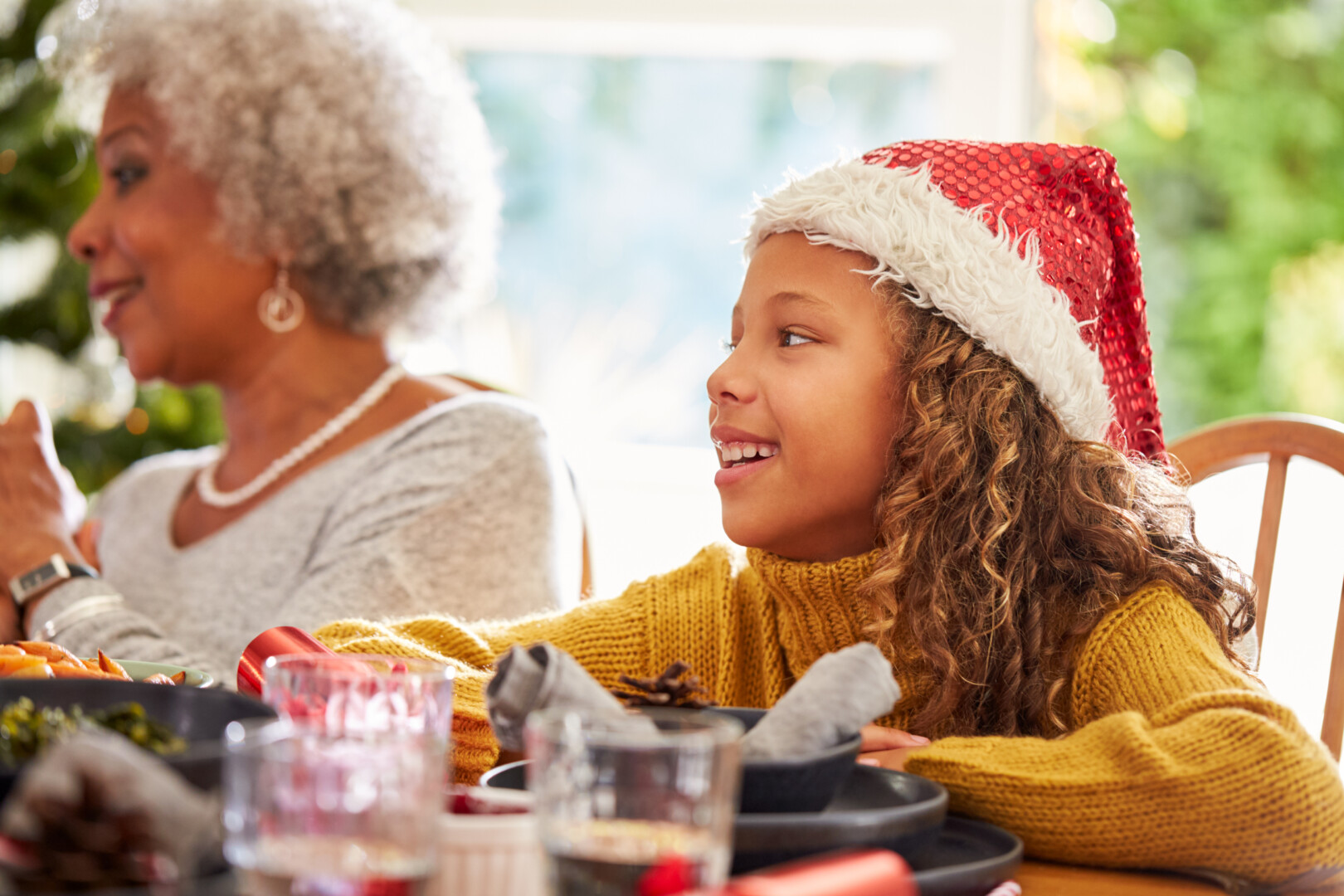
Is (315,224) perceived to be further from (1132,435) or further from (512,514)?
(1132,435)

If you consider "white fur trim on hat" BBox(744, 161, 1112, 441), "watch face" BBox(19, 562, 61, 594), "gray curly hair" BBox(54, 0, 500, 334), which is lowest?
"watch face" BBox(19, 562, 61, 594)

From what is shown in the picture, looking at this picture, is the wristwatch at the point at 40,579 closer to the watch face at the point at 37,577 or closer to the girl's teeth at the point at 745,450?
the watch face at the point at 37,577

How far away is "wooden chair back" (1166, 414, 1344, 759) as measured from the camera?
1.26 m

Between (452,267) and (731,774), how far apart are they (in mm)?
1551

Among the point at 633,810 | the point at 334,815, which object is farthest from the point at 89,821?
the point at 633,810

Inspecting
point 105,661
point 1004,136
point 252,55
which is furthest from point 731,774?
point 1004,136

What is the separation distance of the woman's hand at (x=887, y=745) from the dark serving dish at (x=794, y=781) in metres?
0.22

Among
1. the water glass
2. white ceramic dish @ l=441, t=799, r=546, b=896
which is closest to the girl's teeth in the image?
the water glass

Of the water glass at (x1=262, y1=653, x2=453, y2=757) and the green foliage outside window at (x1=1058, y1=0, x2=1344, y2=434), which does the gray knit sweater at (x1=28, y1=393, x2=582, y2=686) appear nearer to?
the water glass at (x1=262, y1=653, x2=453, y2=757)

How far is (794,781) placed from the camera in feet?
1.99

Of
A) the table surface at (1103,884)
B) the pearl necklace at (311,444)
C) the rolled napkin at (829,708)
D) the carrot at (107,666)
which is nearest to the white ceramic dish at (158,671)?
the carrot at (107,666)

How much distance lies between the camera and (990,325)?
3.62 ft

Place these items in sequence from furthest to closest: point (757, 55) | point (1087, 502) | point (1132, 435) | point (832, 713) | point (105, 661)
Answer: point (757, 55), point (1132, 435), point (1087, 502), point (105, 661), point (832, 713)

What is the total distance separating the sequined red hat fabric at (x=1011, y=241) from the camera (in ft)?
3.61
